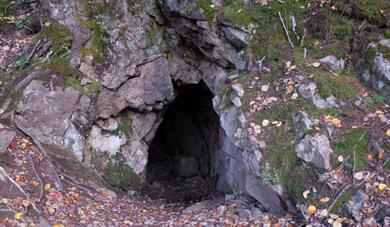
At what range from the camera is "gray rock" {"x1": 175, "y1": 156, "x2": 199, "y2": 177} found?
1100 cm

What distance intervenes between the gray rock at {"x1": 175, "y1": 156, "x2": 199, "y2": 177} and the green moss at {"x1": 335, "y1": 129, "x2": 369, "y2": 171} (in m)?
6.21

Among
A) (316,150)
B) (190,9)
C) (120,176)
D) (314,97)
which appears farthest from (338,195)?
(120,176)

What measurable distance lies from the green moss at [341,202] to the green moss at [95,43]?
4.86 m

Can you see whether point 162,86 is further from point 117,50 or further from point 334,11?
point 334,11

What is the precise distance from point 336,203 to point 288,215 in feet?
2.35

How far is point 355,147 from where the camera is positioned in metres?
5.03

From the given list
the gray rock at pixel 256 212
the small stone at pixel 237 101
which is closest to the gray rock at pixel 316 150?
the gray rock at pixel 256 212

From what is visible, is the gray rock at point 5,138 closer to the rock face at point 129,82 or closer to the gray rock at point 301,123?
the rock face at point 129,82

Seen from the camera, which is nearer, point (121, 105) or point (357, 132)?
point (357, 132)

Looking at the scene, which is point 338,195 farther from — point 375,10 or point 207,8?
point 207,8

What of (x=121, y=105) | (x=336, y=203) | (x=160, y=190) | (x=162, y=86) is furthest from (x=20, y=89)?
(x=336, y=203)

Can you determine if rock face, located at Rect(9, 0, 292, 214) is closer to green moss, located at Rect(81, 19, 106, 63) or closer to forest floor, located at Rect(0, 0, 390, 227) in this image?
green moss, located at Rect(81, 19, 106, 63)

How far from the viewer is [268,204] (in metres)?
5.54

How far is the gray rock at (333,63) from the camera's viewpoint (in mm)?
6082
